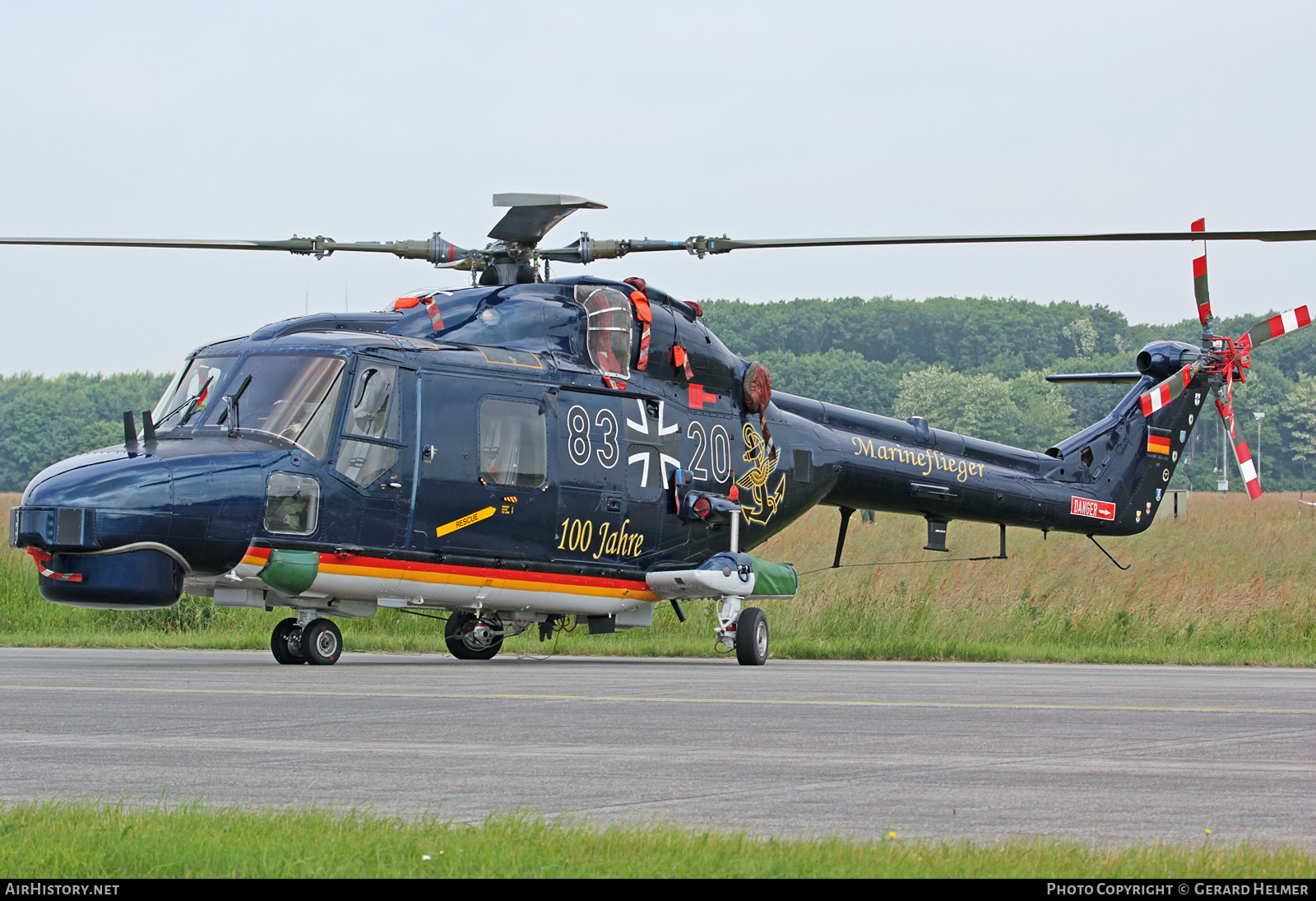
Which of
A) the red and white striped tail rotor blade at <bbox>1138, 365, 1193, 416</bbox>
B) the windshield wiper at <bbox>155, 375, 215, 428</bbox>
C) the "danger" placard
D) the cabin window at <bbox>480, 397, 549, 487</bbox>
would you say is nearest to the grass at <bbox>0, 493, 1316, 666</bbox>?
the "danger" placard

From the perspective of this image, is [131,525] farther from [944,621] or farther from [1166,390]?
[1166,390]

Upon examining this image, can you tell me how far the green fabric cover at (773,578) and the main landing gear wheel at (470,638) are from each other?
9.86 feet

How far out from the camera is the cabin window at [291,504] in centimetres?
1370

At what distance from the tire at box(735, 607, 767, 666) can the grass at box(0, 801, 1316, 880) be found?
1146cm

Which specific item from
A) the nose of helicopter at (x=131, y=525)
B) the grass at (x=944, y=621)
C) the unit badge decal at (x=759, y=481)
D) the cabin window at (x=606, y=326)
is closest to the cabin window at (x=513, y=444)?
the cabin window at (x=606, y=326)

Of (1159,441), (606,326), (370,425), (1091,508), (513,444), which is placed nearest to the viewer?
(370,425)

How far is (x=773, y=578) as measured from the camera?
17.6 metres

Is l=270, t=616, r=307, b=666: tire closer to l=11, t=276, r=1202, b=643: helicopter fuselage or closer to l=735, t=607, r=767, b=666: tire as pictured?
l=11, t=276, r=1202, b=643: helicopter fuselage

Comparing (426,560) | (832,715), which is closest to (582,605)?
(426,560)

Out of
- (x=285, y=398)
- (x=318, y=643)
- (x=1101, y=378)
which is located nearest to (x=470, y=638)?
(x=318, y=643)

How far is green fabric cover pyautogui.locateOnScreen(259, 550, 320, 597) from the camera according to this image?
1373 cm

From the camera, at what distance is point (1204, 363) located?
23656 mm

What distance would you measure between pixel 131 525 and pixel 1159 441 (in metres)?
17.1

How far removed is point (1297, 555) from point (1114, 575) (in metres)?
6.68
